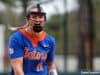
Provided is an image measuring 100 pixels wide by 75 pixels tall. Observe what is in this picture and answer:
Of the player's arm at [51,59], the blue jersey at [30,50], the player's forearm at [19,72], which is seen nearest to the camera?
the player's forearm at [19,72]

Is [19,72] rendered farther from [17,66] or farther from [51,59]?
[51,59]

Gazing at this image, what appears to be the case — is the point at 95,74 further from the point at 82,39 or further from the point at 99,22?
the point at 99,22

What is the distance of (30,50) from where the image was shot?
5.83 meters

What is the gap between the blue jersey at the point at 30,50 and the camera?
229 inches

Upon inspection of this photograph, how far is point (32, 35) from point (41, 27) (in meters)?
0.18

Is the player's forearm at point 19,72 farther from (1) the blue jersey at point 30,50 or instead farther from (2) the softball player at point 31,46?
(1) the blue jersey at point 30,50

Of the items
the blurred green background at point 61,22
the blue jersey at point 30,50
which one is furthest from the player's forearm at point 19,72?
the blurred green background at point 61,22

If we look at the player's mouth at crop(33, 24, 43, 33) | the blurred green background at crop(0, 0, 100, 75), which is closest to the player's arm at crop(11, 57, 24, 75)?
the player's mouth at crop(33, 24, 43, 33)

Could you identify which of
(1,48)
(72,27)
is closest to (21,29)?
(1,48)

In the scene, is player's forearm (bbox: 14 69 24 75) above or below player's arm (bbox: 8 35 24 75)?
below

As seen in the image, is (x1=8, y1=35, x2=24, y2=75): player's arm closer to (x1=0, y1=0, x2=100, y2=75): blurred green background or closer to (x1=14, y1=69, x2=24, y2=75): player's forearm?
(x1=14, y1=69, x2=24, y2=75): player's forearm

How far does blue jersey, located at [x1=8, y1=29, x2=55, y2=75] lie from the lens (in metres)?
5.81

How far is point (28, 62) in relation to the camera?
5.89 m

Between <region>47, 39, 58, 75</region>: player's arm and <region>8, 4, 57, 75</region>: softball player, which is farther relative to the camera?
<region>47, 39, 58, 75</region>: player's arm
